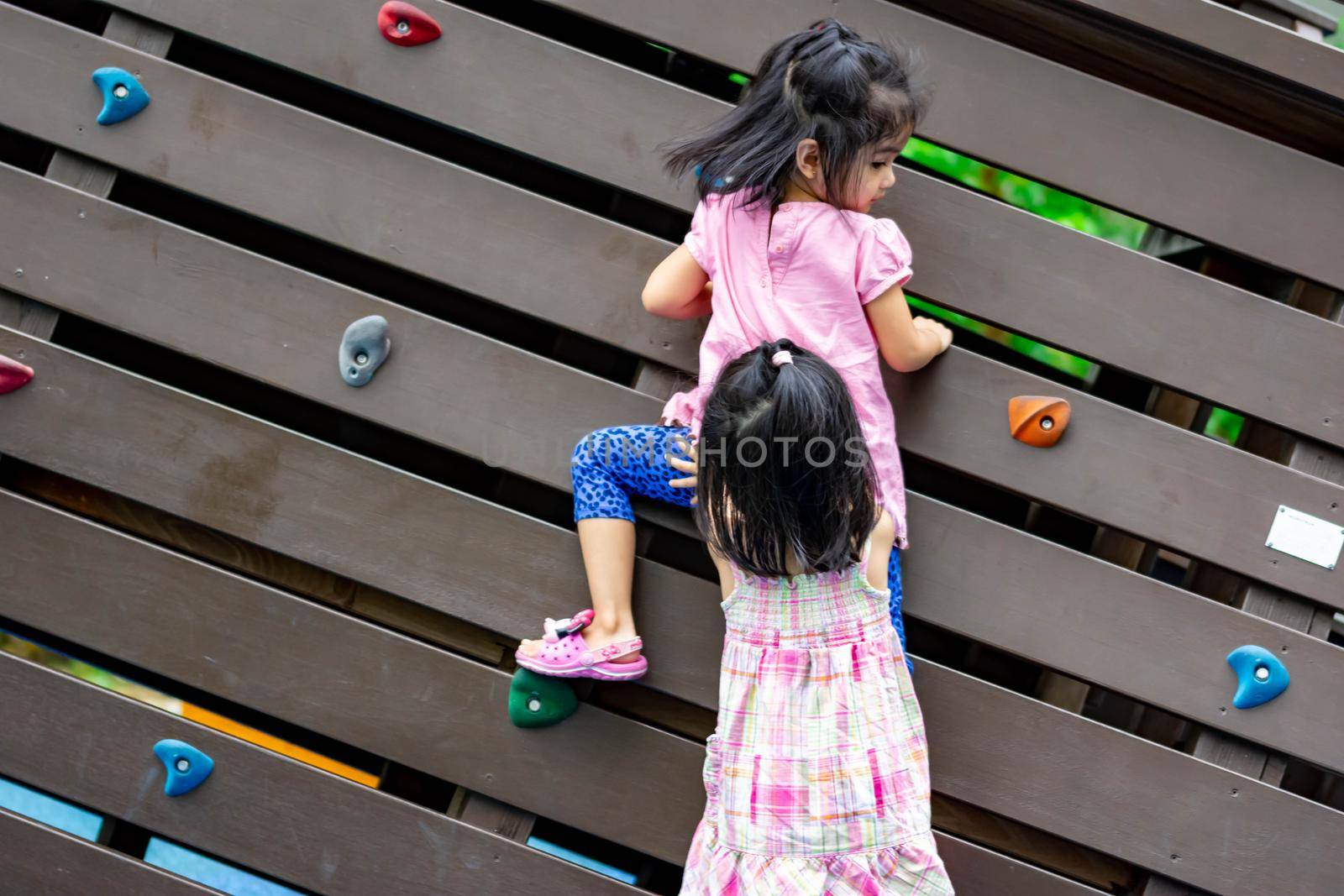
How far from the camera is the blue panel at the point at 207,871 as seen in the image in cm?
188

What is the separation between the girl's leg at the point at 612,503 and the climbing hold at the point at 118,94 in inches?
41.8

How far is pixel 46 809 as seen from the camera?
1894 millimetres

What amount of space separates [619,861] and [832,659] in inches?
32.1

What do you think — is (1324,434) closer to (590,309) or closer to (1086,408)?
(1086,408)

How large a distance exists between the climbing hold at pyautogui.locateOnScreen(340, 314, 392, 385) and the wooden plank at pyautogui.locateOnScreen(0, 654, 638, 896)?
2.32ft

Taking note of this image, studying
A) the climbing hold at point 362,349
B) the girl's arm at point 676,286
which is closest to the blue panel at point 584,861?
the climbing hold at point 362,349

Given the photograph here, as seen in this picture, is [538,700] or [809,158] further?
[538,700]

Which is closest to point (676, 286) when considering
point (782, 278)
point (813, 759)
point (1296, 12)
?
point (782, 278)

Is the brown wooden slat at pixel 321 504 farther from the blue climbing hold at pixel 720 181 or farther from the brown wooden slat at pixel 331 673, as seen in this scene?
the blue climbing hold at pixel 720 181

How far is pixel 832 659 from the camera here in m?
1.55

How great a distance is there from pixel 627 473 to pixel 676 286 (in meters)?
0.33

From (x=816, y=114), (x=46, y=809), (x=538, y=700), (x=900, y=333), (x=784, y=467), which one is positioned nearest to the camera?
(x=784, y=467)

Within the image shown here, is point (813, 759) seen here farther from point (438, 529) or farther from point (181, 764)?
point (181, 764)

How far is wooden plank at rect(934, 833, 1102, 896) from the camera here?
180cm
